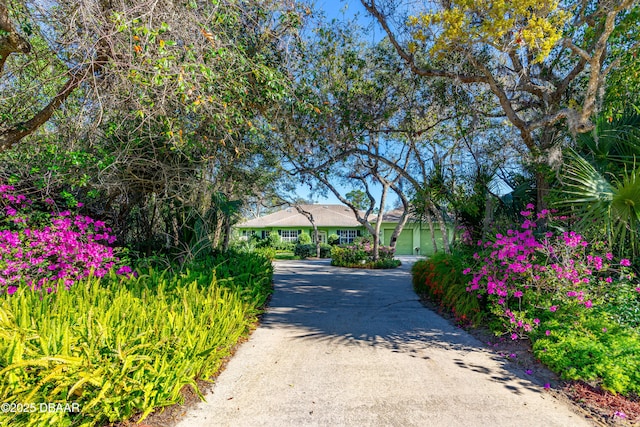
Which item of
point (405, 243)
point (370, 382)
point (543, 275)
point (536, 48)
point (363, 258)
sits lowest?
point (370, 382)

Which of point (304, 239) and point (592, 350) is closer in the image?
point (592, 350)

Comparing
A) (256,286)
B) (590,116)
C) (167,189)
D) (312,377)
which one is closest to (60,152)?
(167,189)

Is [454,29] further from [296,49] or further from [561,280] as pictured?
[561,280]

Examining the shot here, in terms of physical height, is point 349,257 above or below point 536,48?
below

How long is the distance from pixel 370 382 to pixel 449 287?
13.5 ft

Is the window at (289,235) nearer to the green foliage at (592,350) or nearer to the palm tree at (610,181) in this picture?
the palm tree at (610,181)

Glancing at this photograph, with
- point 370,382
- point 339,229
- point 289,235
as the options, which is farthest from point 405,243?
point 370,382

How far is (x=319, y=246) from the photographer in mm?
28766

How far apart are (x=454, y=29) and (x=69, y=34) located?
5746 millimetres

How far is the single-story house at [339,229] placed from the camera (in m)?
32.1

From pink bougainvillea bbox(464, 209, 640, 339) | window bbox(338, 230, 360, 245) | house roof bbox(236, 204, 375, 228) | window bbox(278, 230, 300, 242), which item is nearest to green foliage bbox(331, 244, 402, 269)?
window bbox(338, 230, 360, 245)

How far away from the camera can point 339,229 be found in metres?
32.7

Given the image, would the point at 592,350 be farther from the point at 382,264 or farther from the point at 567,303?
the point at 382,264

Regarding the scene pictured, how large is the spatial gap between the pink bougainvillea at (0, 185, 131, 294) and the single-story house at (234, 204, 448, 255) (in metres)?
24.5
